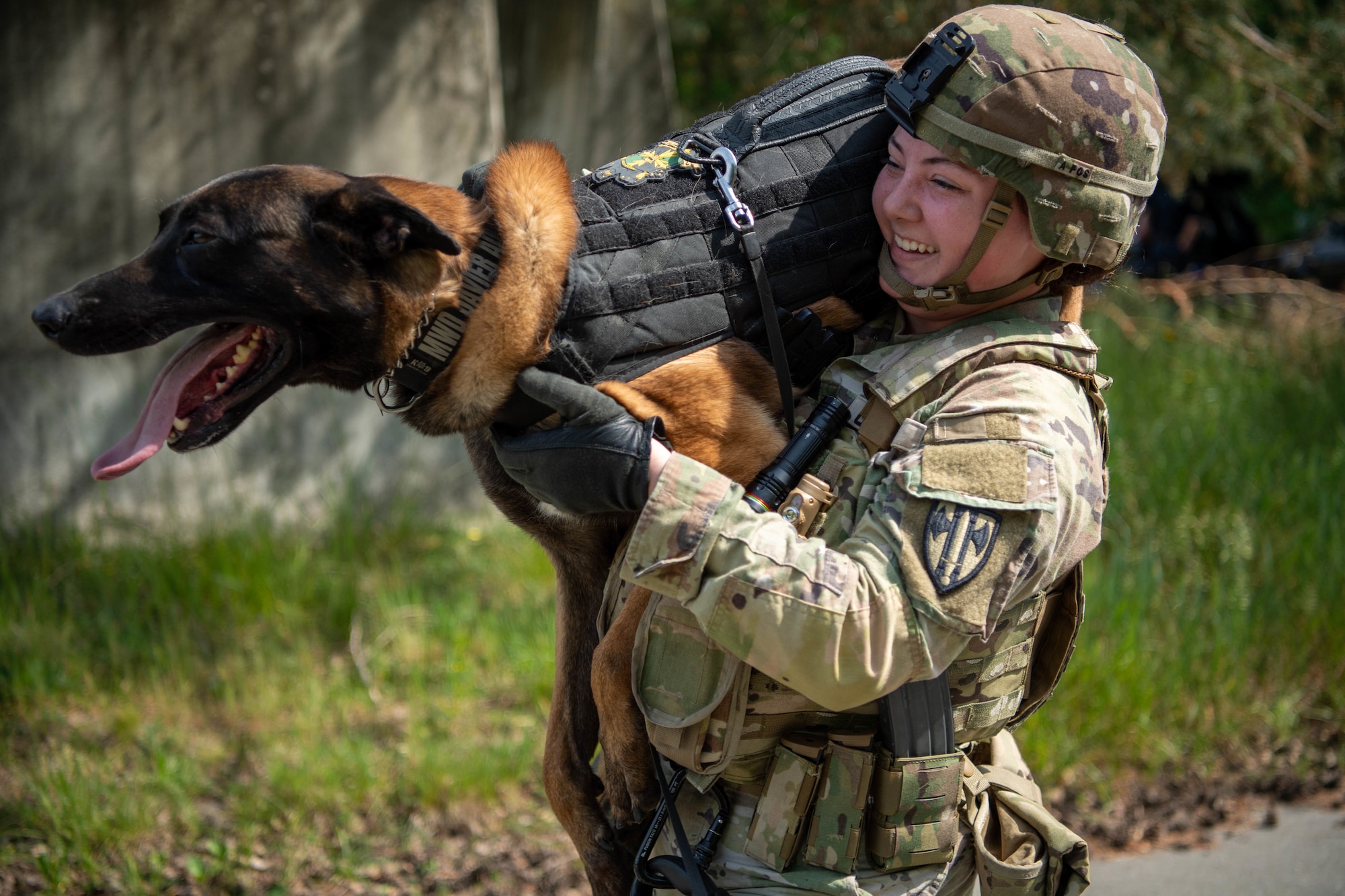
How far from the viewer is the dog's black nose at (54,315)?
6.49ft

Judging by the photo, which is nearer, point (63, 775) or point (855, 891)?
point (855, 891)

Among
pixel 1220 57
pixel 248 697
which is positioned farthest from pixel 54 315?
pixel 1220 57

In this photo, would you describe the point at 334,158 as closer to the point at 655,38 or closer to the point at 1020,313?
the point at 655,38

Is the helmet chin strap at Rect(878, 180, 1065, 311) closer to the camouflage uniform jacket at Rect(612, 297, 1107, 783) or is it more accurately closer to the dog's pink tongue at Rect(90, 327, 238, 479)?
the camouflage uniform jacket at Rect(612, 297, 1107, 783)

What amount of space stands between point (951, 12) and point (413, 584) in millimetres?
3804

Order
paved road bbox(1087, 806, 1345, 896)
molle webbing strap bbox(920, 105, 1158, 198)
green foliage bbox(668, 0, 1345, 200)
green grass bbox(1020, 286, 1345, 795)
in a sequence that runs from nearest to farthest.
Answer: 1. molle webbing strap bbox(920, 105, 1158, 198)
2. paved road bbox(1087, 806, 1345, 896)
3. green grass bbox(1020, 286, 1345, 795)
4. green foliage bbox(668, 0, 1345, 200)

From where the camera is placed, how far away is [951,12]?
5012mm

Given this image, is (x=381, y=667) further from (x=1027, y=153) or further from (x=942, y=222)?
(x=1027, y=153)

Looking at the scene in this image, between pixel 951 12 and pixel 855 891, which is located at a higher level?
pixel 951 12

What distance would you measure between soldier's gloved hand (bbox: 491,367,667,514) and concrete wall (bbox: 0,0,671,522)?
3.14 m

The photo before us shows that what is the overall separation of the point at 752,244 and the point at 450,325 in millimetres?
612

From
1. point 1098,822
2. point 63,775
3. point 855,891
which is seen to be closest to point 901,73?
point 855,891

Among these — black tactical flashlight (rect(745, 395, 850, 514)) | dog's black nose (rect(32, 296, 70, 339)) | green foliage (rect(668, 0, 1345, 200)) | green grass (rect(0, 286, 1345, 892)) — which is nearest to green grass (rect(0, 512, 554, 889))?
green grass (rect(0, 286, 1345, 892))

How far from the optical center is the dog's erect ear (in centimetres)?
188
